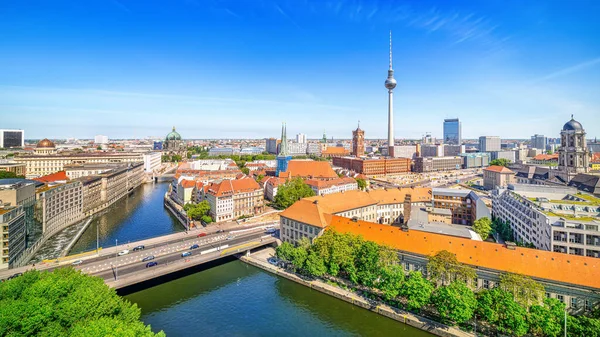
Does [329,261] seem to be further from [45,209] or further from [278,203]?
[45,209]

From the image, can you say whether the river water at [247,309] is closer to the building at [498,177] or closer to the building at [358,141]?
the building at [498,177]

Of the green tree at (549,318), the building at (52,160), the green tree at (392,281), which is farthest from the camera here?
the building at (52,160)

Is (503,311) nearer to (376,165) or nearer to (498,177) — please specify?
(498,177)

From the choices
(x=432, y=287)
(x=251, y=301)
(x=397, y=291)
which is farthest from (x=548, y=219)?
(x=251, y=301)

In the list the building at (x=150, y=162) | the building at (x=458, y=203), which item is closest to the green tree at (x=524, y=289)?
the building at (x=458, y=203)

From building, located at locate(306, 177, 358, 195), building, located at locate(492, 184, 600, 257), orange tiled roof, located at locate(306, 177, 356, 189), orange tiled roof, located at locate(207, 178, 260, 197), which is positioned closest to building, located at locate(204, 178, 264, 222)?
orange tiled roof, located at locate(207, 178, 260, 197)

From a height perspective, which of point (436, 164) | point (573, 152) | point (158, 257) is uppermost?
point (573, 152)

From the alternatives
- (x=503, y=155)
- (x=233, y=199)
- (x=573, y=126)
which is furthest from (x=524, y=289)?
(x=503, y=155)
